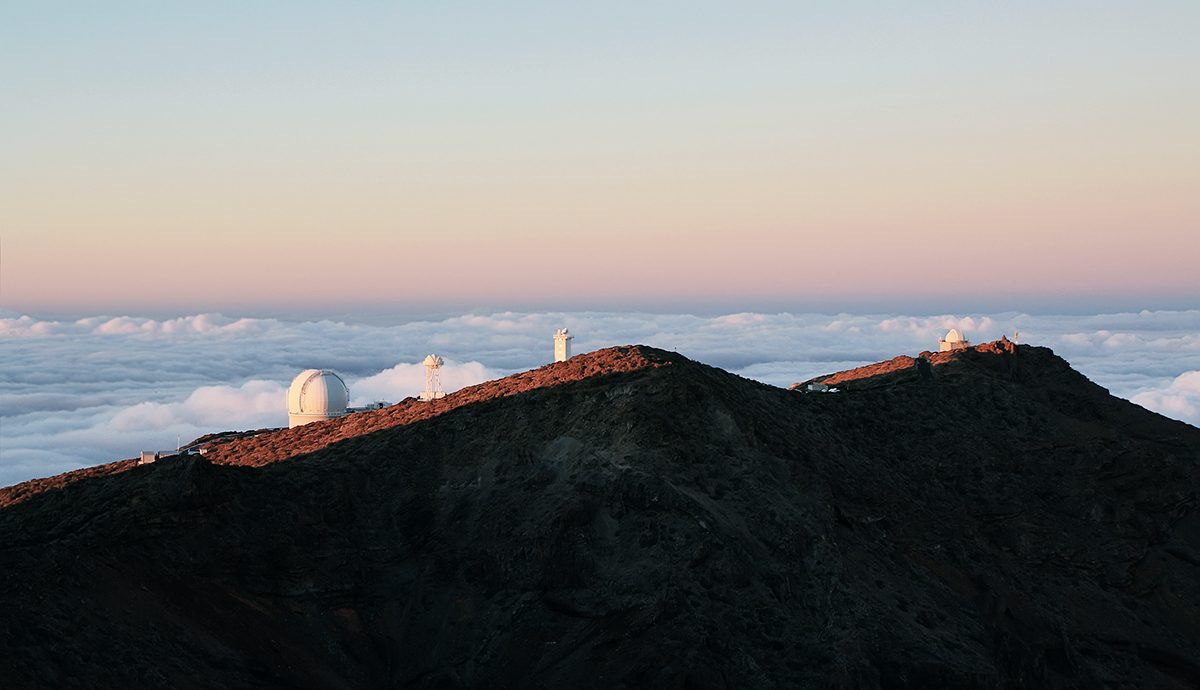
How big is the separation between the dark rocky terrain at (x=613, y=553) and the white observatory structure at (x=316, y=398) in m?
8.60

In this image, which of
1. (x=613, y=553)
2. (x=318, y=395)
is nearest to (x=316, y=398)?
(x=318, y=395)

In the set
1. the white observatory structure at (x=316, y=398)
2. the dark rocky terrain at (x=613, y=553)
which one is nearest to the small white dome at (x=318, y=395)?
the white observatory structure at (x=316, y=398)

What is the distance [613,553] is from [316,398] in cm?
3074

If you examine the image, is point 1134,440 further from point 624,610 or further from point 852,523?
point 624,610

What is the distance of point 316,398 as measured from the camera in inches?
2889

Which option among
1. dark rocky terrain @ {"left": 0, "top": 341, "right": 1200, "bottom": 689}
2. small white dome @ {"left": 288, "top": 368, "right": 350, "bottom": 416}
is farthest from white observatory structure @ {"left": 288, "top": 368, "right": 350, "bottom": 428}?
dark rocky terrain @ {"left": 0, "top": 341, "right": 1200, "bottom": 689}

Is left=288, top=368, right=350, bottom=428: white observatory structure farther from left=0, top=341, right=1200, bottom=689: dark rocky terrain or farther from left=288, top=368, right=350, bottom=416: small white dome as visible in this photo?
left=0, top=341, right=1200, bottom=689: dark rocky terrain

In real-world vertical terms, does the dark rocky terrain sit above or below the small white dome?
below

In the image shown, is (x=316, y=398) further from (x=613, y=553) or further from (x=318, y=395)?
(x=613, y=553)

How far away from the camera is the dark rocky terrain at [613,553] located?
42.2 meters

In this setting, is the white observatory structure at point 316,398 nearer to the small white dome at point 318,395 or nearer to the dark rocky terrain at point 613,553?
the small white dome at point 318,395

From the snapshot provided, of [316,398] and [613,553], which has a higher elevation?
[316,398]

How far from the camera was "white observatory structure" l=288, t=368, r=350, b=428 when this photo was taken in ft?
241

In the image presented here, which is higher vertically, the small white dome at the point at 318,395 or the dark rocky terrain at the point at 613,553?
the small white dome at the point at 318,395
